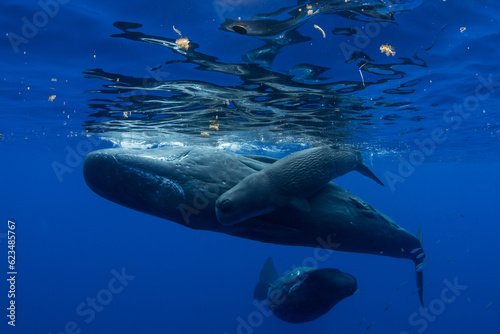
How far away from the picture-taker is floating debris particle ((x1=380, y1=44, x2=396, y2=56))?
29.5 ft

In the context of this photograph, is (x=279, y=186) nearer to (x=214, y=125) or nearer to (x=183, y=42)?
(x=183, y=42)

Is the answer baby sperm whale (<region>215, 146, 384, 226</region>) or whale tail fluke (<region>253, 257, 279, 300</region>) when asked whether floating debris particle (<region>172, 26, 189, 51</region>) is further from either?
whale tail fluke (<region>253, 257, 279, 300</region>)

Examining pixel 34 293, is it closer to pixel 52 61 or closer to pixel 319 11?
pixel 52 61

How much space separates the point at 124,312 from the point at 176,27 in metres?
57.8

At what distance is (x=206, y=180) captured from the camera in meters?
5.15

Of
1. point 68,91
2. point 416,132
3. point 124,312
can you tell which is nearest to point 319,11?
point 68,91

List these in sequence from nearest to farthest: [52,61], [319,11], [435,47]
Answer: [319,11]
[435,47]
[52,61]

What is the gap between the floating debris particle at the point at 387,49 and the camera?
8998mm

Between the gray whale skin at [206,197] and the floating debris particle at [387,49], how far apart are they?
5411mm

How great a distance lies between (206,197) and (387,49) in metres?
7.48

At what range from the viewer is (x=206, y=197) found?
16.3ft

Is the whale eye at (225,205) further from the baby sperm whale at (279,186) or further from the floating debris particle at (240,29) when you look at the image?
the floating debris particle at (240,29)

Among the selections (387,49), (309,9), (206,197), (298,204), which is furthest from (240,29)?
(298,204)

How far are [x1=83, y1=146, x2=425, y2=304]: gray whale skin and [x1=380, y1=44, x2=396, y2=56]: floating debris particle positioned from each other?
5.41m
